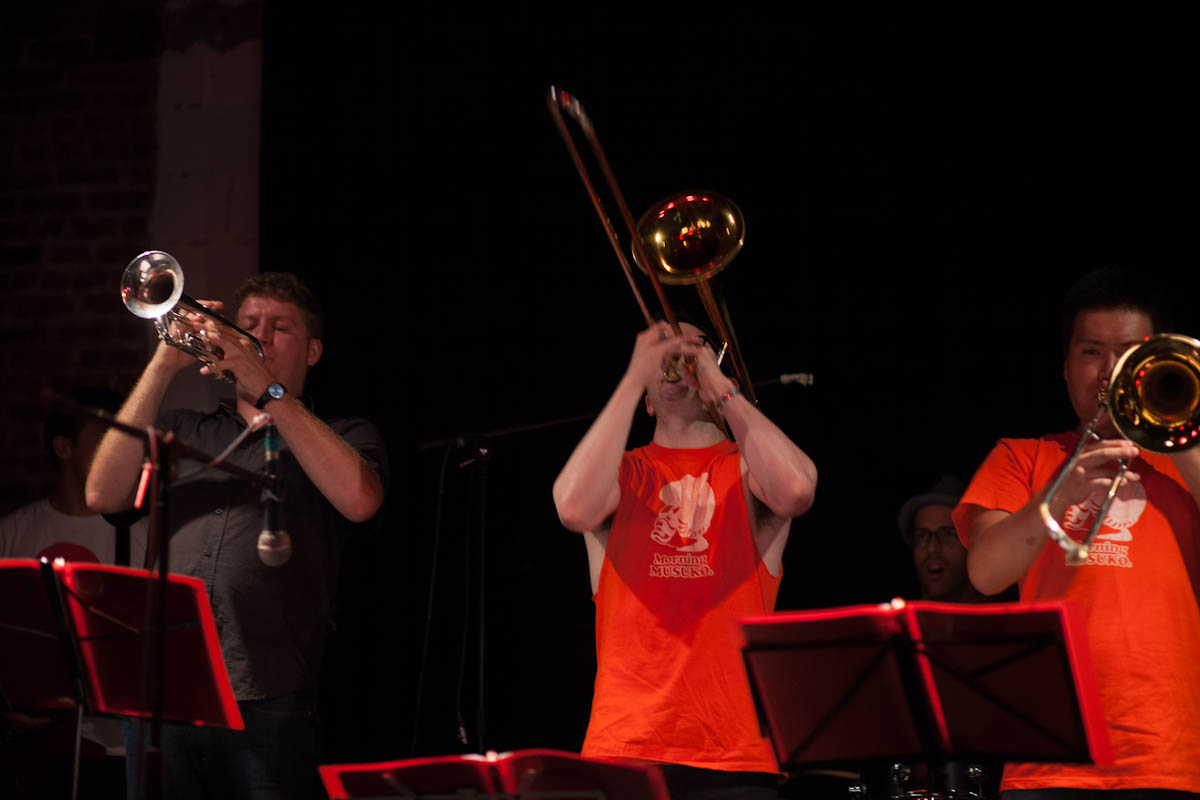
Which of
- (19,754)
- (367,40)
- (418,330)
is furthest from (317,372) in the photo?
(19,754)

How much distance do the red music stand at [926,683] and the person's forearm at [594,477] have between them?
0.69 metres

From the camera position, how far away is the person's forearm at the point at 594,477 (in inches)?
117

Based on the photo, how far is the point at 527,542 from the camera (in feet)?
15.3

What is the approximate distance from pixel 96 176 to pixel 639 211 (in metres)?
2.30

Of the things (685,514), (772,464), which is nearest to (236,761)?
(685,514)

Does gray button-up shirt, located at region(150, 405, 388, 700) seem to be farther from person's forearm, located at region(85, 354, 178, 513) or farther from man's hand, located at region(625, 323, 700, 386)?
man's hand, located at region(625, 323, 700, 386)

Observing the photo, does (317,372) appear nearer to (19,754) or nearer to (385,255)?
(385,255)

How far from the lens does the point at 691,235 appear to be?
3.56m

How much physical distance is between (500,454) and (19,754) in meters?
1.93

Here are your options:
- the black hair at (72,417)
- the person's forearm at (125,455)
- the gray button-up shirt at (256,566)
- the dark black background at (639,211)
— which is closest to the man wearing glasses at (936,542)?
the dark black background at (639,211)

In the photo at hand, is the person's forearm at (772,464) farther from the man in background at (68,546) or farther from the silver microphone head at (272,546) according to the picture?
the man in background at (68,546)

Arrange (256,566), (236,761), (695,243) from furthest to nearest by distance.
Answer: (695,243) < (256,566) < (236,761)

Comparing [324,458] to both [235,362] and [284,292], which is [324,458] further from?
[284,292]

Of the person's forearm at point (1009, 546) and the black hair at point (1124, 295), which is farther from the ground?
the black hair at point (1124, 295)
